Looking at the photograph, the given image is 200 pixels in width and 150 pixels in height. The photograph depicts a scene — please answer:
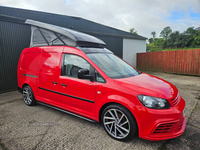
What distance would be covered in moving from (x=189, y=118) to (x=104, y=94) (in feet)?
7.47

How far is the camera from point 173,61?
38.8 feet

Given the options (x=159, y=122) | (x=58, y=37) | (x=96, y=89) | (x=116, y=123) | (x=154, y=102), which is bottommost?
(x=116, y=123)

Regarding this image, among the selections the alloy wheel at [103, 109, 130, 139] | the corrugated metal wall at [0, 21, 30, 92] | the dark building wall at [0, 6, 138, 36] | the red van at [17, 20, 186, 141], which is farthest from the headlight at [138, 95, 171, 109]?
the dark building wall at [0, 6, 138, 36]

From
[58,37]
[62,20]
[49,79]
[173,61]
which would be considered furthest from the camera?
[173,61]

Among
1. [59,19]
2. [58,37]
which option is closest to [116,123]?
[58,37]

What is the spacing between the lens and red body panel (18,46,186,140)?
2062 millimetres

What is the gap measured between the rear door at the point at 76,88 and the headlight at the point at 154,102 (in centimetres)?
94

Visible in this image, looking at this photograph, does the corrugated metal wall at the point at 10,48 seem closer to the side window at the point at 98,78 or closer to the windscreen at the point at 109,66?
the windscreen at the point at 109,66

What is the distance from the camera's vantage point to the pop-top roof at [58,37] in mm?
3184

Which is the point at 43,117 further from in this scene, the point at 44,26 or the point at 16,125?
the point at 44,26

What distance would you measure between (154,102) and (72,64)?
188cm

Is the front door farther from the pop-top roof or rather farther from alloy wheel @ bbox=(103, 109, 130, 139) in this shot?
alloy wheel @ bbox=(103, 109, 130, 139)

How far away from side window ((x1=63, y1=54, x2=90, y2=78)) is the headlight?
1326 mm

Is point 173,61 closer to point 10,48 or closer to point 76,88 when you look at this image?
point 76,88
